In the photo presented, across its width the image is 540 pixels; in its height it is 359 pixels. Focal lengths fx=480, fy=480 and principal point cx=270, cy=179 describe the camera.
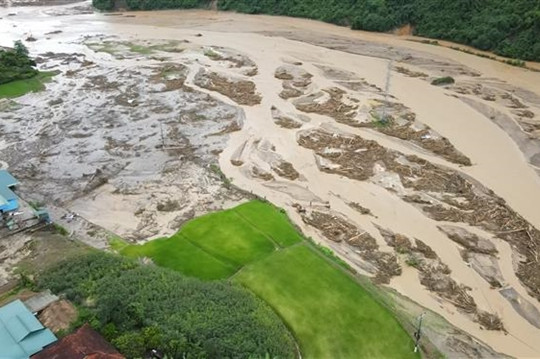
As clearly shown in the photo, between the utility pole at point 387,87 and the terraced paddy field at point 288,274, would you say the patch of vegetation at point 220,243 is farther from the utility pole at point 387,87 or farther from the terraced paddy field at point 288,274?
the utility pole at point 387,87

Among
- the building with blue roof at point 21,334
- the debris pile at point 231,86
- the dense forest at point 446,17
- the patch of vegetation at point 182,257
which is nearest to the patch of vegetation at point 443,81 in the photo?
the dense forest at point 446,17

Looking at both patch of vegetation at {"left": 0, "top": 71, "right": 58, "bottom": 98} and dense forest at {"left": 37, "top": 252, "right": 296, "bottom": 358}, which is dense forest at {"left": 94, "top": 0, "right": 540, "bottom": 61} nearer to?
patch of vegetation at {"left": 0, "top": 71, "right": 58, "bottom": 98}

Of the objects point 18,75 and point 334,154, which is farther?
point 18,75

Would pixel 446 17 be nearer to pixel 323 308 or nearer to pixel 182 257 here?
pixel 182 257

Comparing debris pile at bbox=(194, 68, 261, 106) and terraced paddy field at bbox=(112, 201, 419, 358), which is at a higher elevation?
debris pile at bbox=(194, 68, 261, 106)

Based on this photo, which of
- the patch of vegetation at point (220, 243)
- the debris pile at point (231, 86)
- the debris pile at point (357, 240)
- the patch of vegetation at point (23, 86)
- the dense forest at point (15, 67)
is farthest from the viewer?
the dense forest at point (15, 67)

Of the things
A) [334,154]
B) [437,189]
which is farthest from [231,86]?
[437,189]

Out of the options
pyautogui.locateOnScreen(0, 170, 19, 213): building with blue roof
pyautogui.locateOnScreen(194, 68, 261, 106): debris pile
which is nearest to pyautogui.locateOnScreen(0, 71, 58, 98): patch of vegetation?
pyautogui.locateOnScreen(194, 68, 261, 106): debris pile
